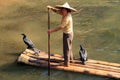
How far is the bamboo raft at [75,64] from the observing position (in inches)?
438

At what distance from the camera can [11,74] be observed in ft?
39.0

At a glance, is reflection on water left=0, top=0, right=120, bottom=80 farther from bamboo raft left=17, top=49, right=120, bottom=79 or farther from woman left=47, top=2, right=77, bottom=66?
woman left=47, top=2, right=77, bottom=66

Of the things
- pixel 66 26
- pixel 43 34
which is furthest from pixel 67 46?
pixel 43 34

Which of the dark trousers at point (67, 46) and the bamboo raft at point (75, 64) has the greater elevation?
the dark trousers at point (67, 46)

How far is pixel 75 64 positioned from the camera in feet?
38.3

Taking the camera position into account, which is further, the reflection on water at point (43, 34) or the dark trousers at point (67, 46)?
the reflection on water at point (43, 34)

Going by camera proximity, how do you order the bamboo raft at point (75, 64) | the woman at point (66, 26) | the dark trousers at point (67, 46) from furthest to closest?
the dark trousers at point (67, 46) → the bamboo raft at point (75, 64) → the woman at point (66, 26)

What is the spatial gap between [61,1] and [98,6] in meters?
2.33

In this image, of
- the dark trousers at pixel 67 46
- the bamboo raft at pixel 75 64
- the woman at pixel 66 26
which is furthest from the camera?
the dark trousers at pixel 67 46

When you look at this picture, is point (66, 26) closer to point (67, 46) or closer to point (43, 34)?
point (67, 46)

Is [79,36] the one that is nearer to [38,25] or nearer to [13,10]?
[38,25]

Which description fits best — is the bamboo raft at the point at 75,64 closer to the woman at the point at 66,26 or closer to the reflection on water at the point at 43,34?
the reflection on water at the point at 43,34

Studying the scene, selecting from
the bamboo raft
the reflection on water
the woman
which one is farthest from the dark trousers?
the reflection on water

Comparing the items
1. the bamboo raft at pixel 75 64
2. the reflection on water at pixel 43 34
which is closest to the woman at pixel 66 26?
the bamboo raft at pixel 75 64
